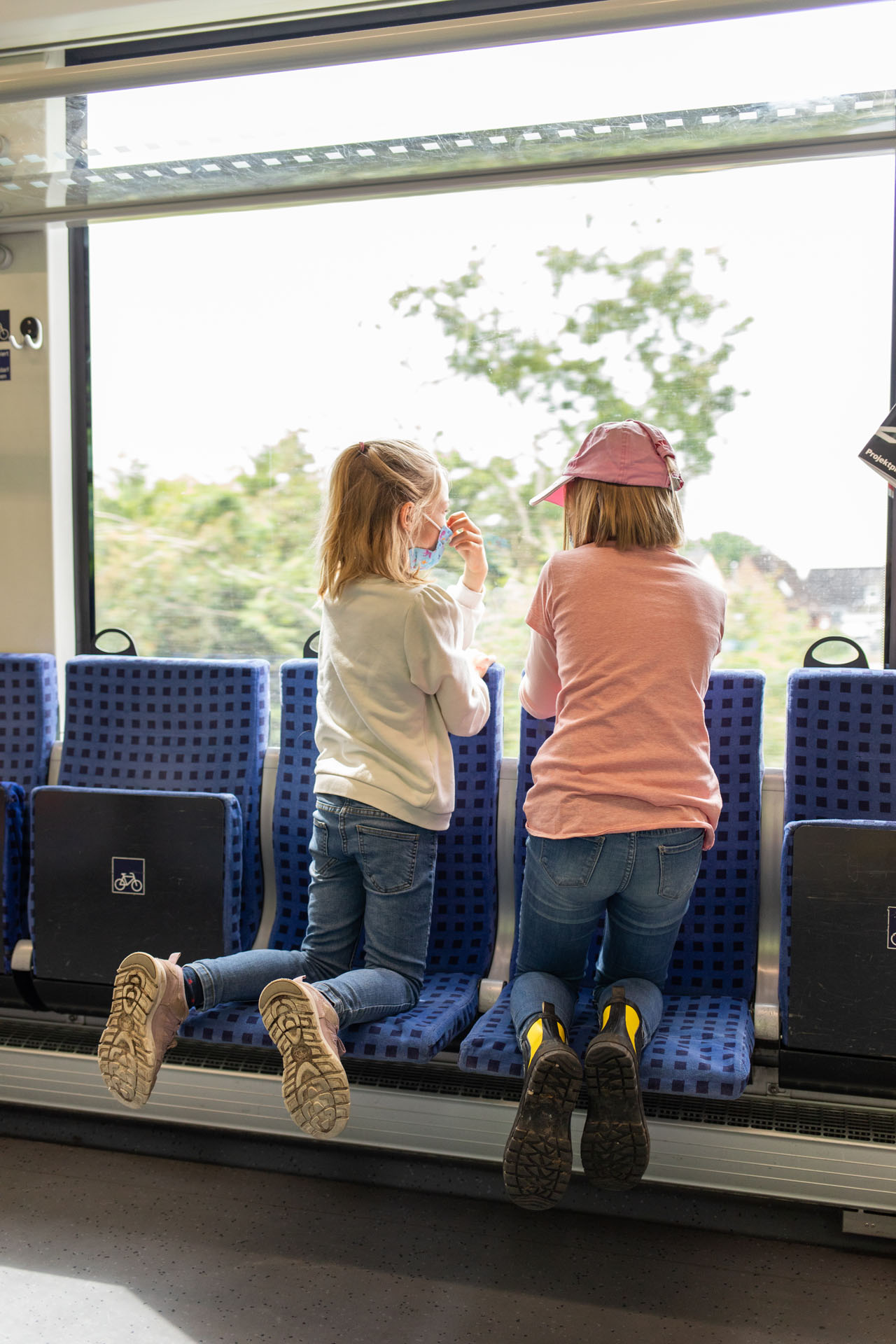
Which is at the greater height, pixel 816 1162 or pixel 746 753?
pixel 746 753

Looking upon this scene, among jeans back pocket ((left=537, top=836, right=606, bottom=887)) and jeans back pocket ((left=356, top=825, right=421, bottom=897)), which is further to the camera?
jeans back pocket ((left=356, top=825, right=421, bottom=897))

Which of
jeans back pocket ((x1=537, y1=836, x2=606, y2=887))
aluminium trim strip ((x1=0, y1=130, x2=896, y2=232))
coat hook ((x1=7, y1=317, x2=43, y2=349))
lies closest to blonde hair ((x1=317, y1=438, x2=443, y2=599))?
jeans back pocket ((x1=537, y1=836, x2=606, y2=887))

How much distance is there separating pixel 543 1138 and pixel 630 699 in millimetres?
801

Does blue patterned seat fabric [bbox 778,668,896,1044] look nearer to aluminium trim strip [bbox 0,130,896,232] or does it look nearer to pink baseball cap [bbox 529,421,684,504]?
pink baseball cap [bbox 529,421,684,504]

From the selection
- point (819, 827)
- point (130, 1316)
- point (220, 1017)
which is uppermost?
point (819, 827)

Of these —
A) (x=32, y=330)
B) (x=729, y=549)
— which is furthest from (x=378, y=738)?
(x=32, y=330)

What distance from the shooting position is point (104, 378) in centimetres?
372

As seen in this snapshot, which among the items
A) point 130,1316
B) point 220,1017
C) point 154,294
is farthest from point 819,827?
point 154,294

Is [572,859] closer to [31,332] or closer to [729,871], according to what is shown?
[729,871]

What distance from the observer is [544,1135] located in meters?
1.88

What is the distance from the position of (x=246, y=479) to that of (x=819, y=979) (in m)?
2.31

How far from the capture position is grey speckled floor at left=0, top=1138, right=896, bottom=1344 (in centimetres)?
211

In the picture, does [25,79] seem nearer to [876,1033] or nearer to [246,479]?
[246,479]

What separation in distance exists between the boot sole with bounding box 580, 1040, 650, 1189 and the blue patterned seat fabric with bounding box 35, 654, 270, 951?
1263mm
